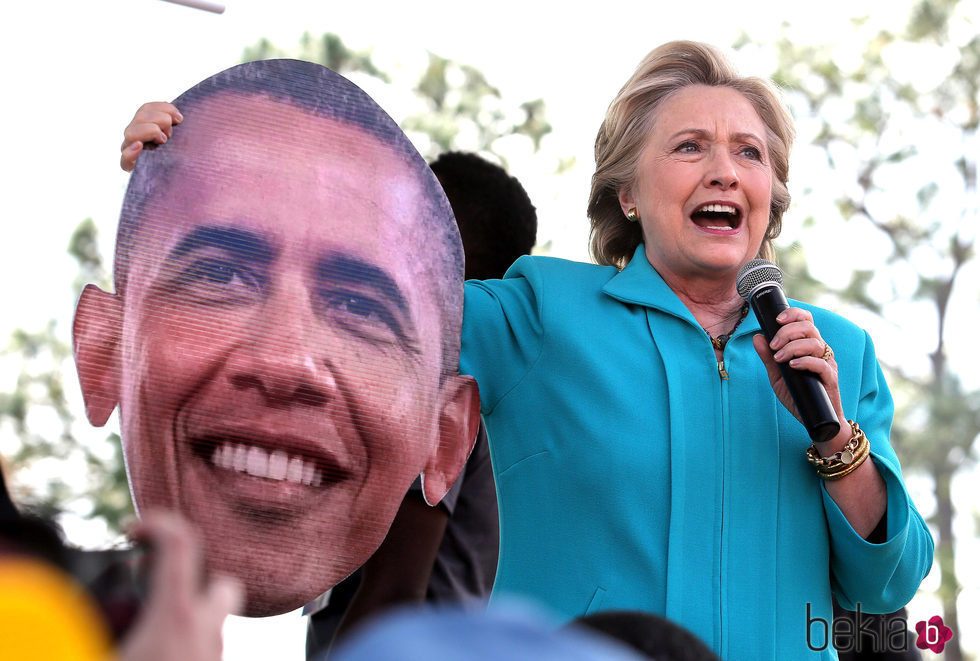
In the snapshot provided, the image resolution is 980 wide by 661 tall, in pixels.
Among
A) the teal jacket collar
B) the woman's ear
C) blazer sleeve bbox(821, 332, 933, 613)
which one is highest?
the woman's ear

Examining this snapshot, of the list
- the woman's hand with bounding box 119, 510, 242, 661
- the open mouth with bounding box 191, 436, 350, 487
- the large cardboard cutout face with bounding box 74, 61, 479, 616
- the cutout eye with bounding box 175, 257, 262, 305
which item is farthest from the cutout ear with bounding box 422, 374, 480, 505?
the woman's hand with bounding box 119, 510, 242, 661

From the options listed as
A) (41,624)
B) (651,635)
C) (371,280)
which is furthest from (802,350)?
(41,624)

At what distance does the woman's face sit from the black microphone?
0.19ft

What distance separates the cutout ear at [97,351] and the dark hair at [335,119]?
→ 91 millimetres

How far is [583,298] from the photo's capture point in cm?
231

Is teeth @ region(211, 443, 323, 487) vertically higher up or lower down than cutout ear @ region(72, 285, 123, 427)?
lower down

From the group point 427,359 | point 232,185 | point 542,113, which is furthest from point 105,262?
point 542,113

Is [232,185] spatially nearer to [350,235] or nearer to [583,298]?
[350,235]

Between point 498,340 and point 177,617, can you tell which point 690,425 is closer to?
point 498,340

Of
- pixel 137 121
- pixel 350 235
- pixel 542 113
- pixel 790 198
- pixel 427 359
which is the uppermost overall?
pixel 542 113

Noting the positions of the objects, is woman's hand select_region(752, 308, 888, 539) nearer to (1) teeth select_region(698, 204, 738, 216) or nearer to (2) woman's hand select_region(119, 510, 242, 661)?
(1) teeth select_region(698, 204, 738, 216)

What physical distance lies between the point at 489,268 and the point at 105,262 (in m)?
1.19

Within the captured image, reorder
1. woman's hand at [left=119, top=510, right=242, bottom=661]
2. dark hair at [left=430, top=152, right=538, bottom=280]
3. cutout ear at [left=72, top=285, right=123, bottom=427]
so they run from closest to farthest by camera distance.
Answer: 1. woman's hand at [left=119, top=510, right=242, bottom=661]
2. cutout ear at [left=72, top=285, right=123, bottom=427]
3. dark hair at [left=430, top=152, right=538, bottom=280]

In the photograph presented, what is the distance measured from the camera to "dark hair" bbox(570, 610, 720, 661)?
4.27 feet
